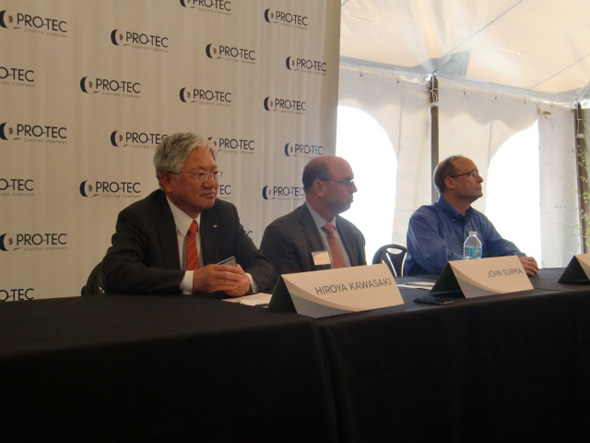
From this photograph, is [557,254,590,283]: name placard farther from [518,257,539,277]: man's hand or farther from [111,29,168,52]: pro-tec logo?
[111,29,168,52]: pro-tec logo

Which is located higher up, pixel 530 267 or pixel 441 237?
pixel 441 237

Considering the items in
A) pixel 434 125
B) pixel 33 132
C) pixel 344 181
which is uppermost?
pixel 434 125

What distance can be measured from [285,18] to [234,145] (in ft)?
3.44

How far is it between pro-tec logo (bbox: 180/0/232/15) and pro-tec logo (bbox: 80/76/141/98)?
67cm

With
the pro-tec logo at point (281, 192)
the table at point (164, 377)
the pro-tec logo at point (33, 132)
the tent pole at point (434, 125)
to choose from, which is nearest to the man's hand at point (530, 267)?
the table at point (164, 377)

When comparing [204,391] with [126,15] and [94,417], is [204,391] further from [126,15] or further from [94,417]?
[126,15]

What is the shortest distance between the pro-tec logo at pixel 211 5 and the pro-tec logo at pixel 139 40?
297mm

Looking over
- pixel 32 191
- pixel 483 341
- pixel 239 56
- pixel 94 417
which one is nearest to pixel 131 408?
pixel 94 417

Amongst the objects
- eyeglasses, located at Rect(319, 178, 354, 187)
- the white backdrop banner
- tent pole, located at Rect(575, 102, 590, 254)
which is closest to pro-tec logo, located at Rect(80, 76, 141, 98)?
the white backdrop banner

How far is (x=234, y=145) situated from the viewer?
351 centimetres

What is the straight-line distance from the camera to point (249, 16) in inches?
140

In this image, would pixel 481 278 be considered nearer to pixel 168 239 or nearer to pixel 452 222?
pixel 168 239

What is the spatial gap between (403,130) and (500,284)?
328 centimetres

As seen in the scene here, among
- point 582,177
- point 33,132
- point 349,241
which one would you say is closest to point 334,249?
point 349,241
